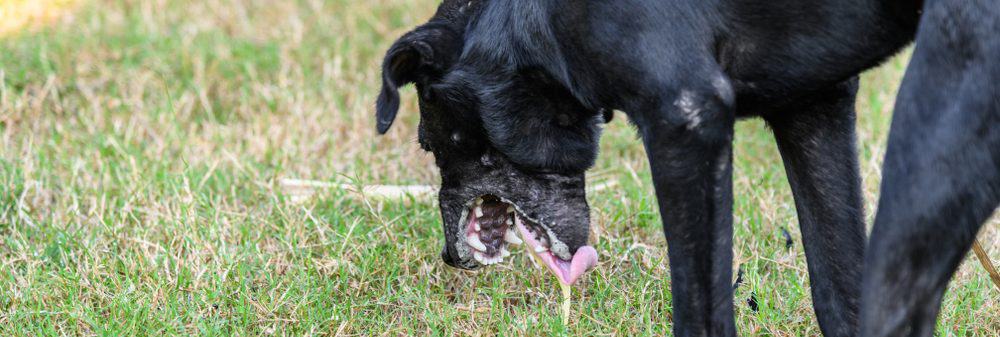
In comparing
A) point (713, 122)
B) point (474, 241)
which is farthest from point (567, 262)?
point (713, 122)

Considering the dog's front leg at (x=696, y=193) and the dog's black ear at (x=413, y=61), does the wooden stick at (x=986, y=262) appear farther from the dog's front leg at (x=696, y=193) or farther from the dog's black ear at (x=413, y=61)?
the dog's black ear at (x=413, y=61)

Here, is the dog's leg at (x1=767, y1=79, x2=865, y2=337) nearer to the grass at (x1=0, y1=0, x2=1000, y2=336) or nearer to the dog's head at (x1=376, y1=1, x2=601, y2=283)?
the grass at (x1=0, y1=0, x2=1000, y2=336)

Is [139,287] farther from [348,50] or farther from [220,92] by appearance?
[348,50]

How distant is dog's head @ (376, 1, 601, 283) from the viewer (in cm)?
340

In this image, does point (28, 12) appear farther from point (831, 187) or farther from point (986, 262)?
point (986, 262)

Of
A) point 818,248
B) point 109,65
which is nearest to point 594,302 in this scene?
point 818,248

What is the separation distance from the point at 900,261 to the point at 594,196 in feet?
7.51

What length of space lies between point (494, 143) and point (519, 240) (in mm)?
506

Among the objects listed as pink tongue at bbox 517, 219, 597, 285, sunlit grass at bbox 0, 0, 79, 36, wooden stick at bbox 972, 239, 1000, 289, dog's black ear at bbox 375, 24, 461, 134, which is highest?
dog's black ear at bbox 375, 24, 461, 134

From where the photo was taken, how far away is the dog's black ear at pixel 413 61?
3.39 metres

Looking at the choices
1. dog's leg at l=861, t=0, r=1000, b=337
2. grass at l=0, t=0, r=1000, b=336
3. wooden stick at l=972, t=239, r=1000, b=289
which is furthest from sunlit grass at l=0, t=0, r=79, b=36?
dog's leg at l=861, t=0, r=1000, b=337

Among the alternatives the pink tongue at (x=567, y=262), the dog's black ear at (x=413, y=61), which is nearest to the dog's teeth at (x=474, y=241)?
the pink tongue at (x=567, y=262)

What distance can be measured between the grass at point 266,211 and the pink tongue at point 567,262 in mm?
144

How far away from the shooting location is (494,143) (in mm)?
3516
